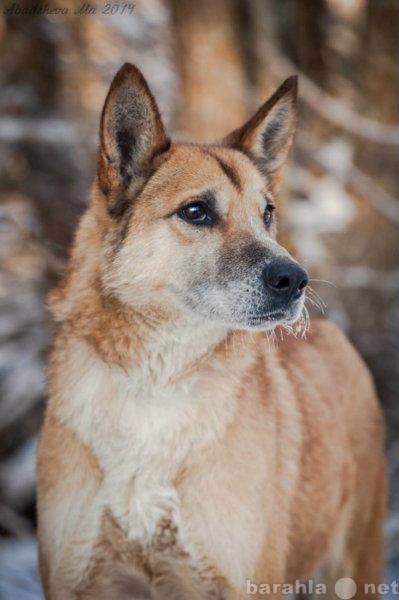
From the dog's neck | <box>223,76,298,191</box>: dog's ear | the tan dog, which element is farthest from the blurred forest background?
the dog's neck

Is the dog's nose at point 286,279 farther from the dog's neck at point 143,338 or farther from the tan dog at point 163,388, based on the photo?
the dog's neck at point 143,338

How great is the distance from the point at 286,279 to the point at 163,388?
0.60 meters

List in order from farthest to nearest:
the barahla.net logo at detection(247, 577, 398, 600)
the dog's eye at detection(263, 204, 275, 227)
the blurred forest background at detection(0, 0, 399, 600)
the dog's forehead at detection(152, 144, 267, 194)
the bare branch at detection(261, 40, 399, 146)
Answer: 1. the bare branch at detection(261, 40, 399, 146)
2. the blurred forest background at detection(0, 0, 399, 600)
3. the barahla.net logo at detection(247, 577, 398, 600)
4. the dog's eye at detection(263, 204, 275, 227)
5. the dog's forehead at detection(152, 144, 267, 194)

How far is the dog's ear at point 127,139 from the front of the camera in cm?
235

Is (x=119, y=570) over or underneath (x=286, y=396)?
underneath

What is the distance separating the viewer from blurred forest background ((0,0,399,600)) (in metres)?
4.25

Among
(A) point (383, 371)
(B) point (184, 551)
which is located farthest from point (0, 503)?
(A) point (383, 371)

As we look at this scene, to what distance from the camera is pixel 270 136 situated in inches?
115

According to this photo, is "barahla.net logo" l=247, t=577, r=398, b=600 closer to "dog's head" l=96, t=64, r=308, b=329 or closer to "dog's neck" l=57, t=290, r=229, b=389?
"dog's neck" l=57, t=290, r=229, b=389

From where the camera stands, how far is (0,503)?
411 cm

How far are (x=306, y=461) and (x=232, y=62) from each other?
305 cm

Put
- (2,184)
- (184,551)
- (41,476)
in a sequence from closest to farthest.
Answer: (184,551) < (41,476) < (2,184)

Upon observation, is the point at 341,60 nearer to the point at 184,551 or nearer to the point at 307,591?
the point at 307,591

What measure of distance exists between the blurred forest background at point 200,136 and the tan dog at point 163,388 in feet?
4.97
